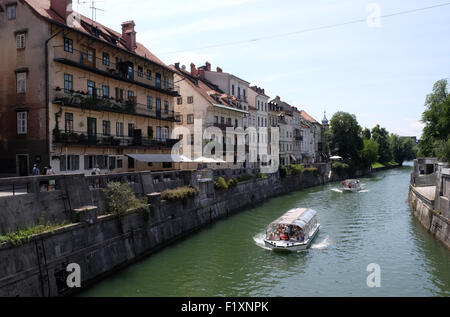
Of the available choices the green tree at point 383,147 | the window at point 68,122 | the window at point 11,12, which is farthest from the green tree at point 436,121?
the green tree at point 383,147

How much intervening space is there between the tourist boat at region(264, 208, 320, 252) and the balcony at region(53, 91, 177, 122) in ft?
52.9

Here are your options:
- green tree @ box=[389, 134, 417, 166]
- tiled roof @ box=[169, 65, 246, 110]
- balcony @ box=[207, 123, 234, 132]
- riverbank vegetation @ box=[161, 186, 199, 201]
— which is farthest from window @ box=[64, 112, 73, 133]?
green tree @ box=[389, 134, 417, 166]

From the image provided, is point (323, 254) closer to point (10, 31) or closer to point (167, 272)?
point (167, 272)

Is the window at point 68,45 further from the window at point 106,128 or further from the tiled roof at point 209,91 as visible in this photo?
the tiled roof at point 209,91

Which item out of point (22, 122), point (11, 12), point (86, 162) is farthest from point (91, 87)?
point (11, 12)

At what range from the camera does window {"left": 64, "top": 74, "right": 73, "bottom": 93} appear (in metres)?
26.5

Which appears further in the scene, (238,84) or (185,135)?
(238,84)

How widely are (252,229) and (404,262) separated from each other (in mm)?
11526

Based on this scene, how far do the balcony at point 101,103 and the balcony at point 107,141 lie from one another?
2.13 metres

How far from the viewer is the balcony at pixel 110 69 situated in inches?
1024

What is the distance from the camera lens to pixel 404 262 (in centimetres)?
2022

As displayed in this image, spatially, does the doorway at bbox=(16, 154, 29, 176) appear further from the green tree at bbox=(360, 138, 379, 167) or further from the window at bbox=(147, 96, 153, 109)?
the green tree at bbox=(360, 138, 379, 167)

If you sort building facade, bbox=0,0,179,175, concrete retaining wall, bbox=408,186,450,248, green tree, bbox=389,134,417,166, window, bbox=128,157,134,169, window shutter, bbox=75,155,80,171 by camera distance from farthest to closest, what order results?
green tree, bbox=389,134,417,166 → window, bbox=128,157,134,169 → window shutter, bbox=75,155,80,171 → building facade, bbox=0,0,179,175 → concrete retaining wall, bbox=408,186,450,248
